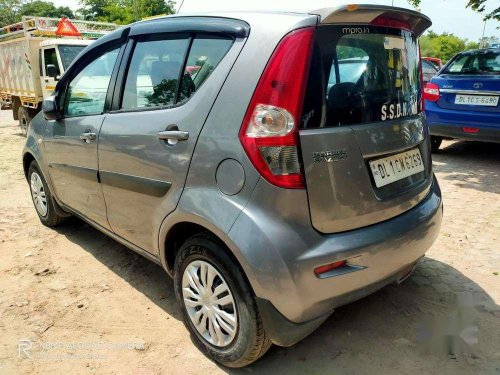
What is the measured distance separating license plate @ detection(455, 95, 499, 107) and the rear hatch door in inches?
149

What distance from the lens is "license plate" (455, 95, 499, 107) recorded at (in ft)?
17.8

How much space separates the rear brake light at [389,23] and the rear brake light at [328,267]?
3.84 ft

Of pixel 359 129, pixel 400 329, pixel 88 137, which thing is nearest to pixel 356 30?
pixel 359 129

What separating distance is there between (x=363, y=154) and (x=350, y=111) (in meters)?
0.21

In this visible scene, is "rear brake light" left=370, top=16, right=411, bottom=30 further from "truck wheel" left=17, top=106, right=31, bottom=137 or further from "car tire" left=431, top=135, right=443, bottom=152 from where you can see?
"truck wheel" left=17, top=106, right=31, bottom=137

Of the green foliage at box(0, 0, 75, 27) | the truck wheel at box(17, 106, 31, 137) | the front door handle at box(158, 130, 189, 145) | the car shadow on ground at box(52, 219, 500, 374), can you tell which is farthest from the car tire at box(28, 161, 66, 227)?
the green foliage at box(0, 0, 75, 27)

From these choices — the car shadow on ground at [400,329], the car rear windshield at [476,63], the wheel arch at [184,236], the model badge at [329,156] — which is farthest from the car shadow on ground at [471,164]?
the wheel arch at [184,236]

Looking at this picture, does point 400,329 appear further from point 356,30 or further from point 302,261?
point 356,30

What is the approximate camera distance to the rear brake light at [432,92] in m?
5.94

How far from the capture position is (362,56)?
208 centimetres

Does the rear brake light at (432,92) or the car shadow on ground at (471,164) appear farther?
the rear brake light at (432,92)

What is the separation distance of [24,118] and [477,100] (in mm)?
10137

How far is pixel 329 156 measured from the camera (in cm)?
186
